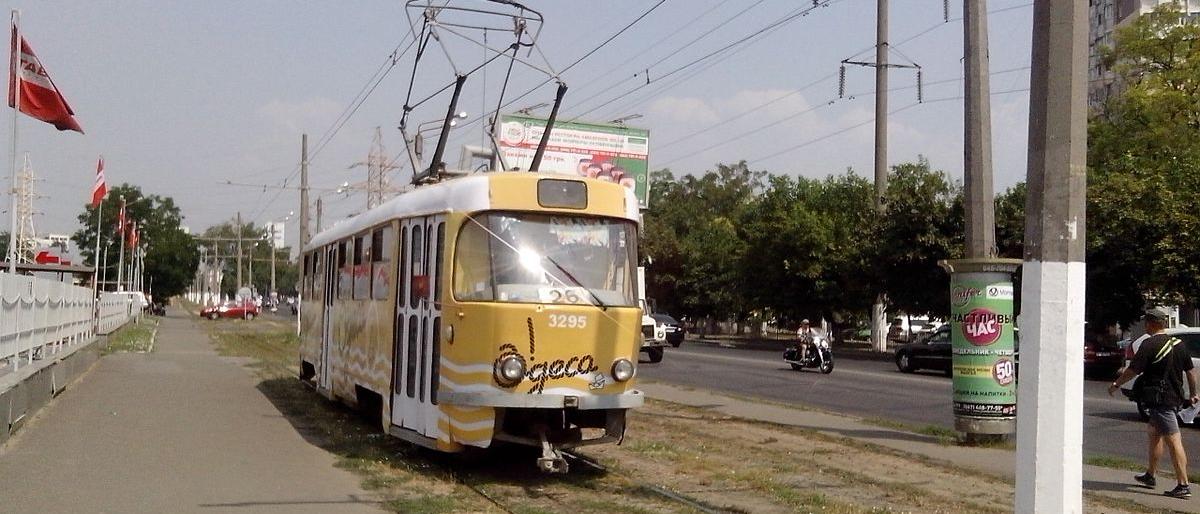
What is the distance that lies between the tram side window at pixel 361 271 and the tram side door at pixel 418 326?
1872mm

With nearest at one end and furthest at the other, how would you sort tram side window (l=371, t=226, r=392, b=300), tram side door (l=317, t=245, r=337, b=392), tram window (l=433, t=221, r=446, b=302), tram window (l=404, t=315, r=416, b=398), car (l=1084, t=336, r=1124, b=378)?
tram window (l=433, t=221, r=446, b=302)
tram window (l=404, t=315, r=416, b=398)
tram side window (l=371, t=226, r=392, b=300)
tram side door (l=317, t=245, r=337, b=392)
car (l=1084, t=336, r=1124, b=378)

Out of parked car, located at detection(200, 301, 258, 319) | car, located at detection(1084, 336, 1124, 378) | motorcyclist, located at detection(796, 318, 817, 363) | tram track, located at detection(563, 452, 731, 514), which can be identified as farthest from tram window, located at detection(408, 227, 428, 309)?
parked car, located at detection(200, 301, 258, 319)

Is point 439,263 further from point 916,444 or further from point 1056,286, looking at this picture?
point 916,444

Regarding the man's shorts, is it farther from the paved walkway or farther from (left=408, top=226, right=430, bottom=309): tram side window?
the paved walkway

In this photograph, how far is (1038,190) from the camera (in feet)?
22.1

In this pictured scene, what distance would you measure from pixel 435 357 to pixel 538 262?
4.28ft

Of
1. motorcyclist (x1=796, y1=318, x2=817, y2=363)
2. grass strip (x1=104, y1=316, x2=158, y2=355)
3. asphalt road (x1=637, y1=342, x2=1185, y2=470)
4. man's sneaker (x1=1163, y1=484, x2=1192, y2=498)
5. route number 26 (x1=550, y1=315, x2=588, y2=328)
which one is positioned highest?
route number 26 (x1=550, y1=315, x2=588, y2=328)

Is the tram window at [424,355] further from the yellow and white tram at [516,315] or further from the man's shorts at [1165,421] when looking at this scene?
the man's shorts at [1165,421]

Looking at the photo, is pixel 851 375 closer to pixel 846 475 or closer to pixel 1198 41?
pixel 846 475

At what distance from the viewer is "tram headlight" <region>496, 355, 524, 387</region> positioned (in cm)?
1032

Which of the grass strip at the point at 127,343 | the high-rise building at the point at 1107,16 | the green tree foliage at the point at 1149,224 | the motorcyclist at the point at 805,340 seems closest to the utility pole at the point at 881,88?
the green tree foliage at the point at 1149,224

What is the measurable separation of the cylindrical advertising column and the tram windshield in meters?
4.58

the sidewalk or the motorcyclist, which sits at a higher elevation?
the motorcyclist

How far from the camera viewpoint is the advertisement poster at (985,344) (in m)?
13.5
